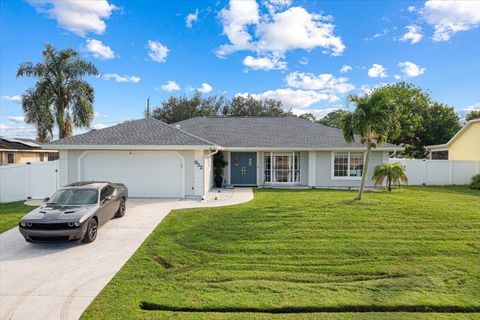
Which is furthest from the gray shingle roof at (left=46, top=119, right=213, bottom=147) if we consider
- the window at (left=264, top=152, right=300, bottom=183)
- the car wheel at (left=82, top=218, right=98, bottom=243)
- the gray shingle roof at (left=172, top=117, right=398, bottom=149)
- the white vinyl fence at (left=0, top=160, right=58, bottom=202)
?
the car wheel at (left=82, top=218, right=98, bottom=243)

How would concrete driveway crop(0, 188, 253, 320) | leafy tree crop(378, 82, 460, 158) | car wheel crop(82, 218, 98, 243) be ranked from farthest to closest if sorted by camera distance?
1. leafy tree crop(378, 82, 460, 158)
2. car wheel crop(82, 218, 98, 243)
3. concrete driveway crop(0, 188, 253, 320)

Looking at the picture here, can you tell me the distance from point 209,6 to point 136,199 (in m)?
10.2

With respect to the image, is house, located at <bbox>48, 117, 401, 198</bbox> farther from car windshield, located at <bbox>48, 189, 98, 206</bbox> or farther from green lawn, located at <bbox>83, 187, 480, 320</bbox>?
car windshield, located at <bbox>48, 189, 98, 206</bbox>

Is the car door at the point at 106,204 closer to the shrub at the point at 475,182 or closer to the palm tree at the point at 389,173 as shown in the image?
the palm tree at the point at 389,173

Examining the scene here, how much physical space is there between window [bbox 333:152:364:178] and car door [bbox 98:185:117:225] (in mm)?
12646

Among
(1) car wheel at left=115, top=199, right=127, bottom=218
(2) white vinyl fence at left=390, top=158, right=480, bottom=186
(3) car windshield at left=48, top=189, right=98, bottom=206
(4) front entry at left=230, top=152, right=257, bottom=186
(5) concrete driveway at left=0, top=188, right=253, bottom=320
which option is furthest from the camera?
(2) white vinyl fence at left=390, top=158, right=480, bottom=186

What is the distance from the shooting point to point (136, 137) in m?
13.8

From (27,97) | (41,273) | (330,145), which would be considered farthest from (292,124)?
(27,97)

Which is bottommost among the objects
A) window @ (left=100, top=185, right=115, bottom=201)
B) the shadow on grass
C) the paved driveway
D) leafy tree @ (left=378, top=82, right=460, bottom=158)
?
the shadow on grass

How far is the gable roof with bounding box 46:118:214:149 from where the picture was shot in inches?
516

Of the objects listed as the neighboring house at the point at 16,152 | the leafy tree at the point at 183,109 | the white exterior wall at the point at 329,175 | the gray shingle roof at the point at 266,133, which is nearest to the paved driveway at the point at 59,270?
the gray shingle roof at the point at 266,133

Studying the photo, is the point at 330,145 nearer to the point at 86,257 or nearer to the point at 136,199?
the point at 136,199

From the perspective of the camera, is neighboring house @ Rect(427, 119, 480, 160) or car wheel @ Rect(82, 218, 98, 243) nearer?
car wheel @ Rect(82, 218, 98, 243)

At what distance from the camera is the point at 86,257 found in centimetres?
675
